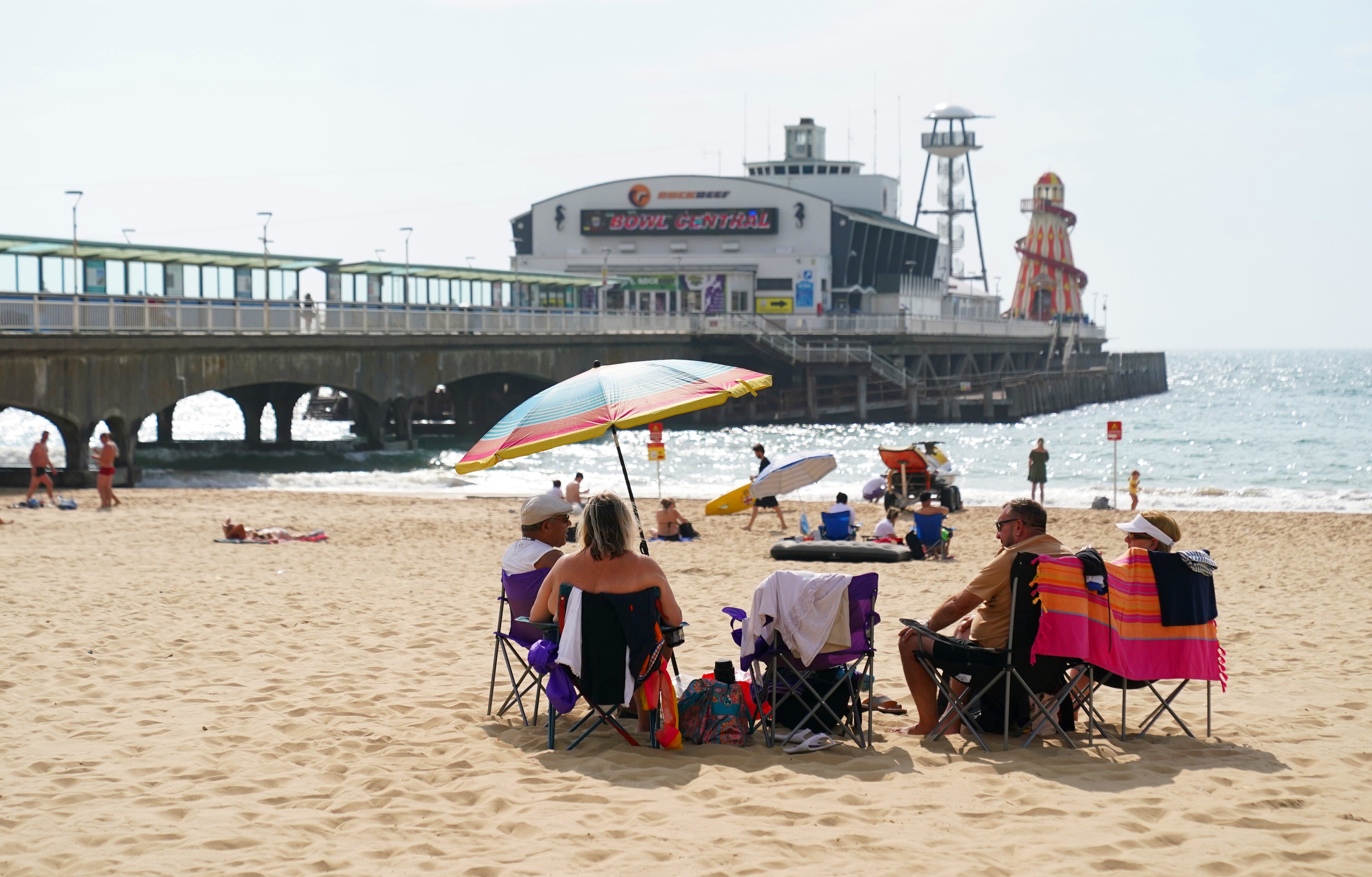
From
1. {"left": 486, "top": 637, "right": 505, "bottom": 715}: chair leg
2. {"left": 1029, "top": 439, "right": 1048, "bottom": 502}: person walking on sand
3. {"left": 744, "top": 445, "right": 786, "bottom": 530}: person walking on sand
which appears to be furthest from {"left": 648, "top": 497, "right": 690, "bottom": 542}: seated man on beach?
{"left": 486, "top": 637, "right": 505, "bottom": 715}: chair leg

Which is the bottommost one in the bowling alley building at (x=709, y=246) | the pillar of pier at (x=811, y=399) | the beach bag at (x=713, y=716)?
the beach bag at (x=713, y=716)

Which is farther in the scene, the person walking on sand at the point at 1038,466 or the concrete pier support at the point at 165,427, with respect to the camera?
the concrete pier support at the point at 165,427

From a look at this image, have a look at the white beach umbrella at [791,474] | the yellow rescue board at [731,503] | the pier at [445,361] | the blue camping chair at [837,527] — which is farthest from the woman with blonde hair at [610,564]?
the yellow rescue board at [731,503]

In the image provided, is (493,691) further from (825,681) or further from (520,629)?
(825,681)

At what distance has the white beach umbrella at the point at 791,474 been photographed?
53.5 ft

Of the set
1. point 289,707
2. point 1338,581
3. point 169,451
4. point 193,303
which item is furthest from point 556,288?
point 289,707

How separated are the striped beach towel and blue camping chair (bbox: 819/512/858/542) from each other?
336 inches

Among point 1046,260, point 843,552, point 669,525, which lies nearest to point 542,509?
point 843,552

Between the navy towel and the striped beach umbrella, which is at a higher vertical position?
the striped beach umbrella

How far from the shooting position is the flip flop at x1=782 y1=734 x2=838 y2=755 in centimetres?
558

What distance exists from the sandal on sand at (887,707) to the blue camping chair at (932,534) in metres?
7.34

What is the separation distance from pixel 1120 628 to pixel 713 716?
1.82 meters

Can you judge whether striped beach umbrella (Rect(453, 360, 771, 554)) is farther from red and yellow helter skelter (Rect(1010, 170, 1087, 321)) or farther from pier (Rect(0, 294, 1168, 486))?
red and yellow helter skelter (Rect(1010, 170, 1087, 321))

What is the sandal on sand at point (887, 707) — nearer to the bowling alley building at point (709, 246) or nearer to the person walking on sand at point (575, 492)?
the person walking on sand at point (575, 492)
